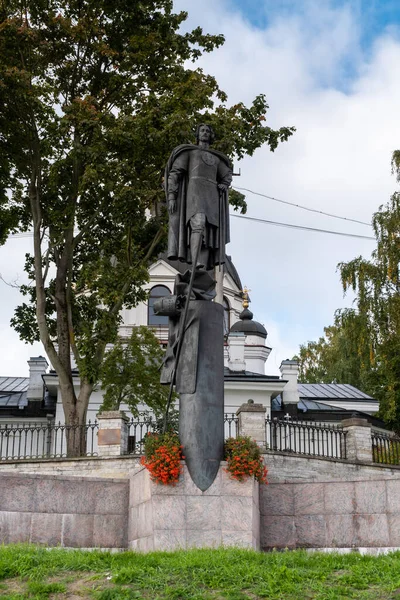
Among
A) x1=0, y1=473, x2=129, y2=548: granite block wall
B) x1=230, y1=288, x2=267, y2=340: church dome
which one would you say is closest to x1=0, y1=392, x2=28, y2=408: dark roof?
x1=230, y1=288, x2=267, y2=340: church dome

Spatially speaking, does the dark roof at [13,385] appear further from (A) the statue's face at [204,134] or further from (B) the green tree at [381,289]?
(A) the statue's face at [204,134]

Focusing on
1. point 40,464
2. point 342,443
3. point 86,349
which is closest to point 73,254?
point 86,349

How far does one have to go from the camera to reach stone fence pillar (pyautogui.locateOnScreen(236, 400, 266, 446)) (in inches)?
881

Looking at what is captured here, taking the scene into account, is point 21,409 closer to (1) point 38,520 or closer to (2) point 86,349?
(2) point 86,349

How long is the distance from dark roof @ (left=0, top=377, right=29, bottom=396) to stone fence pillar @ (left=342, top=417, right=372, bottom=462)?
17000 mm

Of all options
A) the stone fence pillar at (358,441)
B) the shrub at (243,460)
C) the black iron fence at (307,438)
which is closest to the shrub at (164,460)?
the shrub at (243,460)

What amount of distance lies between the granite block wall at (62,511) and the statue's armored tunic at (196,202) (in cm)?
333

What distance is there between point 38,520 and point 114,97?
48.1 feet

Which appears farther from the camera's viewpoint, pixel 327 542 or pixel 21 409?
pixel 21 409

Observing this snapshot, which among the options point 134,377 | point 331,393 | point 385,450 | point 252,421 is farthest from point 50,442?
point 331,393

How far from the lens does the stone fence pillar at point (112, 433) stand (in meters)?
22.2

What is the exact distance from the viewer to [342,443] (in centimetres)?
2325

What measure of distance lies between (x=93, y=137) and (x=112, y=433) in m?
7.61

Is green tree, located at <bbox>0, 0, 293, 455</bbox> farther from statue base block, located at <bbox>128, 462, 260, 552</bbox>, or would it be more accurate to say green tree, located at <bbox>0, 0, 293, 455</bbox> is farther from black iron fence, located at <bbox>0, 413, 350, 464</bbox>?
statue base block, located at <bbox>128, 462, 260, 552</bbox>
